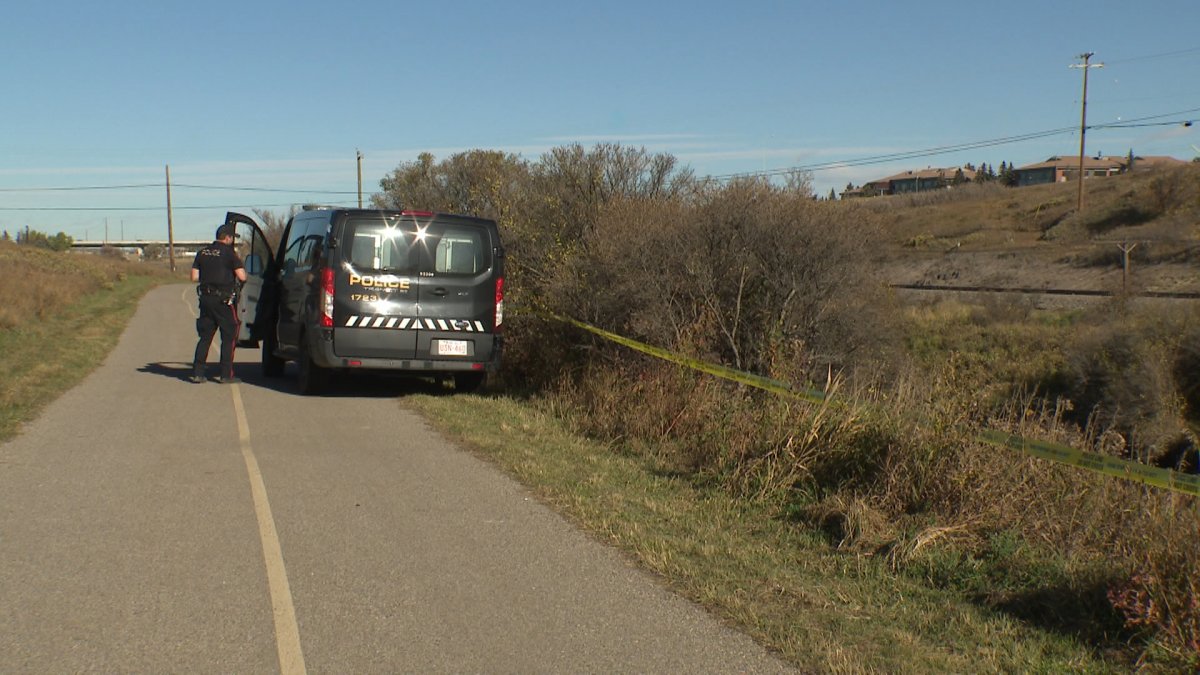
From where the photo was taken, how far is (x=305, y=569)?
6102 mm

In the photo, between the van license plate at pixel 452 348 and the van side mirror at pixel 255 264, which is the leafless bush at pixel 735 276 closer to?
the van license plate at pixel 452 348

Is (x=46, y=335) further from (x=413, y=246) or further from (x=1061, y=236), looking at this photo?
(x=1061, y=236)

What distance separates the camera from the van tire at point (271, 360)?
49.1ft

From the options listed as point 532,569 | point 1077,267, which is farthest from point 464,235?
point 1077,267

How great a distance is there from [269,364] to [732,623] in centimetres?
1139

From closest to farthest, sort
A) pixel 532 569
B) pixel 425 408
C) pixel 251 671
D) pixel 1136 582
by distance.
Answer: pixel 251 671, pixel 1136 582, pixel 532 569, pixel 425 408

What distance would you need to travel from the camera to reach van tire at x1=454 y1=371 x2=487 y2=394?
13.5m

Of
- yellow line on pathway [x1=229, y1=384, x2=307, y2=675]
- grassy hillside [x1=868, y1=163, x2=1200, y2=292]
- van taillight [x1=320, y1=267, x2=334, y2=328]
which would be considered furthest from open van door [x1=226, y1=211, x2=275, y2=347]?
grassy hillside [x1=868, y1=163, x2=1200, y2=292]

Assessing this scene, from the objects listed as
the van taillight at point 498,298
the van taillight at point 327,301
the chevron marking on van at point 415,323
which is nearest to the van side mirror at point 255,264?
the van taillight at point 327,301

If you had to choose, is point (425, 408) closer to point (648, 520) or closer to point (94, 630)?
point (648, 520)

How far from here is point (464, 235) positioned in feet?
41.9

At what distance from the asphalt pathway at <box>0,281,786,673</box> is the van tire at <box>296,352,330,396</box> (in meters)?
2.57

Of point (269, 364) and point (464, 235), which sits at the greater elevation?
point (464, 235)

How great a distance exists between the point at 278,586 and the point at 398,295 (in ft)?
22.7
